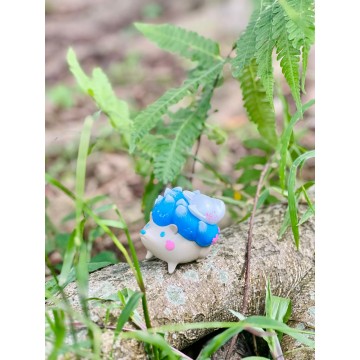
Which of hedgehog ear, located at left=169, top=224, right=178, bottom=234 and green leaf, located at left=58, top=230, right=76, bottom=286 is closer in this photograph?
green leaf, located at left=58, top=230, right=76, bottom=286

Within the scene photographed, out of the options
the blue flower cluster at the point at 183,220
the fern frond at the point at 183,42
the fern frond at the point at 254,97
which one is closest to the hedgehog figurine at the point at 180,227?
the blue flower cluster at the point at 183,220

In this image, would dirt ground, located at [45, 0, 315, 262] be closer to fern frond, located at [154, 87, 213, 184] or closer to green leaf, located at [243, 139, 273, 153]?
green leaf, located at [243, 139, 273, 153]

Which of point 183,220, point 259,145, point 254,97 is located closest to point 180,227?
point 183,220

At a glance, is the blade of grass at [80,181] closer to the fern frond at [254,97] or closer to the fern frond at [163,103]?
the fern frond at [163,103]

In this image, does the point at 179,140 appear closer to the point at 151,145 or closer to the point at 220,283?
the point at 151,145

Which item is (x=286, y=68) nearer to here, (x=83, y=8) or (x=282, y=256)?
(x=282, y=256)

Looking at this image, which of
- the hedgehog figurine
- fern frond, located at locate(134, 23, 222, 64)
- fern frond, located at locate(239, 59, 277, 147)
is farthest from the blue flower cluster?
fern frond, located at locate(134, 23, 222, 64)
